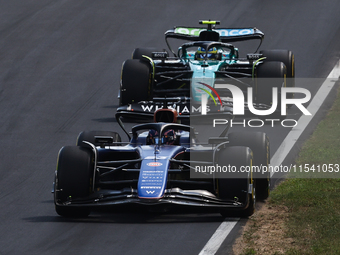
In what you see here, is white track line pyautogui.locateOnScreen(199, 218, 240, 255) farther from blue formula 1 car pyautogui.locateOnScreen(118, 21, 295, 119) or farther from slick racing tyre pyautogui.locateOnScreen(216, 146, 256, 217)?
blue formula 1 car pyautogui.locateOnScreen(118, 21, 295, 119)

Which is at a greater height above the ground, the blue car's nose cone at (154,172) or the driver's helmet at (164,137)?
the driver's helmet at (164,137)

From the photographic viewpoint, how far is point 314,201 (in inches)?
460

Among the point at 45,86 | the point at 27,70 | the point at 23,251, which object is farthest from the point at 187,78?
the point at 23,251

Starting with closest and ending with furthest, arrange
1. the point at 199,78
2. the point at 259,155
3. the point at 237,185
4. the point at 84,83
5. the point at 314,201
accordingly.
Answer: the point at 237,185 → the point at 314,201 → the point at 259,155 → the point at 199,78 → the point at 84,83

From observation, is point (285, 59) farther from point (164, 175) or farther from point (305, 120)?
point (164, 175)

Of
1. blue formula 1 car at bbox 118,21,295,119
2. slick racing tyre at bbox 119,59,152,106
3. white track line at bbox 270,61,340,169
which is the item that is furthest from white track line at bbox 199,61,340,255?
slick racing tyre at bbox 119,59,152,106

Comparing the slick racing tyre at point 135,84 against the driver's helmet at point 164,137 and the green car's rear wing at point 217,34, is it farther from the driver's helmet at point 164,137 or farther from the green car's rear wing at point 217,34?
the driver's helmet at point 164,137

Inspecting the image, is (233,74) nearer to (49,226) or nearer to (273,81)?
(273,81)

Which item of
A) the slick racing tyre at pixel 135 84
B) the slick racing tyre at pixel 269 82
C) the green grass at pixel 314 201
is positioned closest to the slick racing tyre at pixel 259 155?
the green grass at pixel 314 201

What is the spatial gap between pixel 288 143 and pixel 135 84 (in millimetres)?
4505

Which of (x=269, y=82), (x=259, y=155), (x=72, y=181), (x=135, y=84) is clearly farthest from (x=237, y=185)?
(x=135, y=84)

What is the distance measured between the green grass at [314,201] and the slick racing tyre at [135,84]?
452 cm

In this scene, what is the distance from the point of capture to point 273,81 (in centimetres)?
A: 1827

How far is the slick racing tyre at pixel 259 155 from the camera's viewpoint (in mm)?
12023
